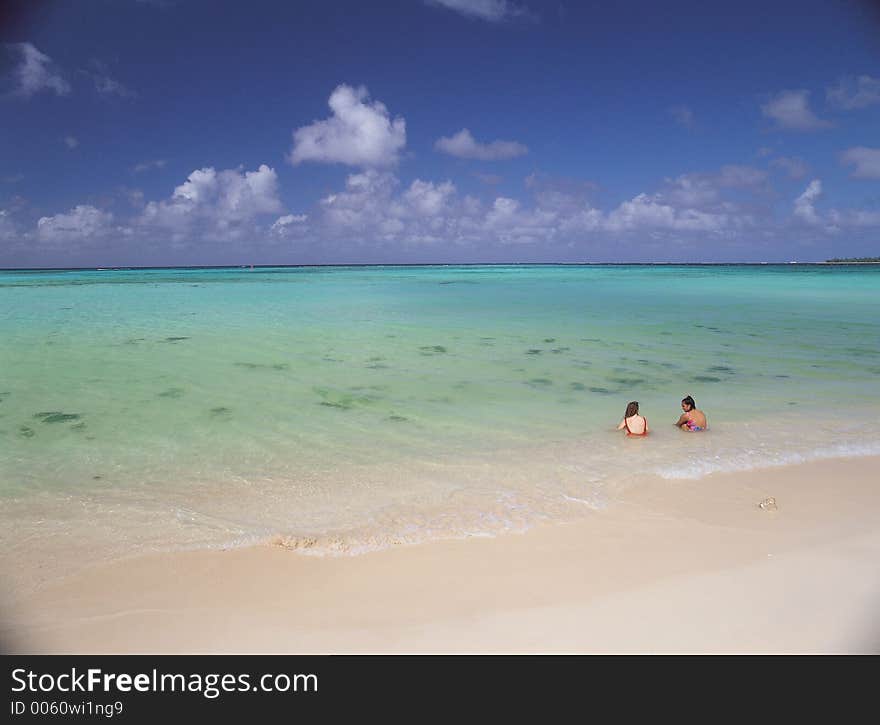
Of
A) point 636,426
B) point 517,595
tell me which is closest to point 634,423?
point 636,426

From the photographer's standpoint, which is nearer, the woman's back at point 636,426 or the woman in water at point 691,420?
the woman's back at point 636,426

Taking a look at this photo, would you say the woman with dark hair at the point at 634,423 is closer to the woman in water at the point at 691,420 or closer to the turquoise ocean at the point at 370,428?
the turquoise ocean at the point at 370,428

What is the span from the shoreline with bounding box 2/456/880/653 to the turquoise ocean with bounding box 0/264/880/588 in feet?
1.32

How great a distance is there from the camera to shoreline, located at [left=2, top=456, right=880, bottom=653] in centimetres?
318

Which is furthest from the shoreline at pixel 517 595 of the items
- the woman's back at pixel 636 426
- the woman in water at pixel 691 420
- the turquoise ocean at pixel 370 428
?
the woman in water at pixel 691 420

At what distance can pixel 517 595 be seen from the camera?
3.65m

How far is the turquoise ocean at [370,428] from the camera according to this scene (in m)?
4.93

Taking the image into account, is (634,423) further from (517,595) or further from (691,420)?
(517,595)

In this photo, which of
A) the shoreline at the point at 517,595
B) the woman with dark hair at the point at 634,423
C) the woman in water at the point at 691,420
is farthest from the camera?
the woman in water at the point at 691,420

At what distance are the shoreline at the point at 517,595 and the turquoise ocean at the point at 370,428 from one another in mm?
402

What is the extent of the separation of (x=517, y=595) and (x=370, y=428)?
4.44m
